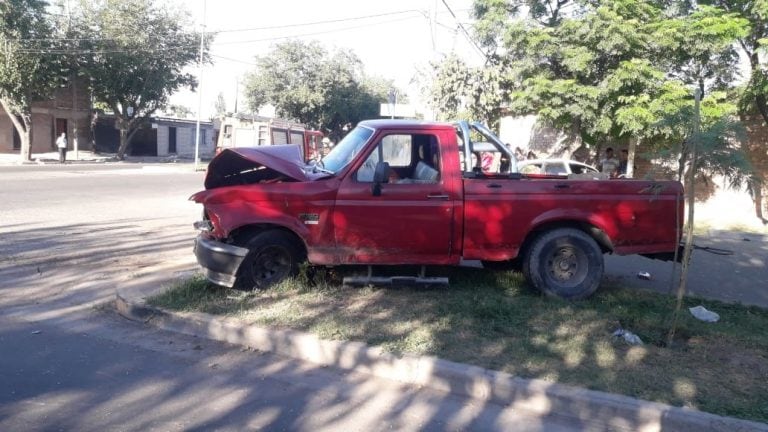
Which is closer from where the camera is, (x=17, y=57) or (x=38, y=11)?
(x=17, y=57)

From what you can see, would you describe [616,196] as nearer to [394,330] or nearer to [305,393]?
[394,330]

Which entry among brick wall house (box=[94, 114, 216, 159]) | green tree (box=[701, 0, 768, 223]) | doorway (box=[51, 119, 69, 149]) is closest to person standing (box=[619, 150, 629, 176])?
green tree (box=[701, 0, 768, 223])

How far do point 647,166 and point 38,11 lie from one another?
31.1 m

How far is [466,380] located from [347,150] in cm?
327

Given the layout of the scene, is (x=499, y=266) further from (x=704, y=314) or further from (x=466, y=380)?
(x=466, y=380)

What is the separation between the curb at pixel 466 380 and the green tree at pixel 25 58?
100 feet

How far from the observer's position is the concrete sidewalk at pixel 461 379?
13.9 feet

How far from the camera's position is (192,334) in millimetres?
5836

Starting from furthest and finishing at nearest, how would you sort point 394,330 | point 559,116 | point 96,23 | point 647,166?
point 96,23 → point 647,166 → point 559,116 → point 394,330

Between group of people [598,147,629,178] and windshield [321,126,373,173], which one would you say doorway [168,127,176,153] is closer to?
group of people [598,147,629,178]

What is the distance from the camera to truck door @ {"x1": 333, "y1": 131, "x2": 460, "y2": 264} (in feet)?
21.6

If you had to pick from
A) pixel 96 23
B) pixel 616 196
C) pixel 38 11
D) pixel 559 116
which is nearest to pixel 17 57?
pixel 38 11

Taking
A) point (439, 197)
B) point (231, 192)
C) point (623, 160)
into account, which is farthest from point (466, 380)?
point (623, 160)

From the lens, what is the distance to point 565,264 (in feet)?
23.0
